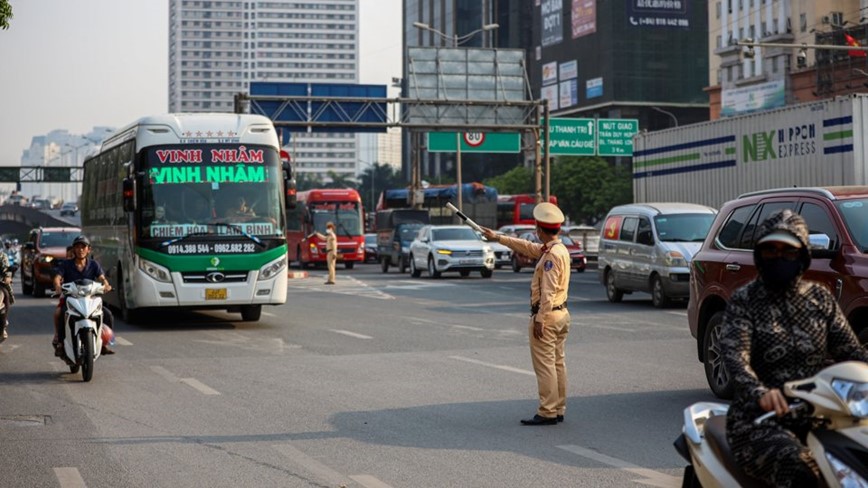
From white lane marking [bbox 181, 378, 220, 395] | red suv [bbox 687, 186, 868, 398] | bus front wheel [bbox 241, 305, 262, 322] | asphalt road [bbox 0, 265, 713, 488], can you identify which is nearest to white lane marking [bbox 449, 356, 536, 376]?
asphalt road [bbox 0, 265, 713, 488]

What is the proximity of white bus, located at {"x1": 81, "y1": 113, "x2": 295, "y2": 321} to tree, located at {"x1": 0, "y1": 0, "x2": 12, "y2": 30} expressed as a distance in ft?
9.16

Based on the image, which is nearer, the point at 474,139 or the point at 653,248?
the point at 653,248

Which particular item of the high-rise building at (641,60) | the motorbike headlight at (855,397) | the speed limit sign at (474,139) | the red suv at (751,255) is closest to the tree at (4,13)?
the red suv at (751,255)

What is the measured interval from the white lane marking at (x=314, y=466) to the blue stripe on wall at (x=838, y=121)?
19.9m

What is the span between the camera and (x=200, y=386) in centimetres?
1293

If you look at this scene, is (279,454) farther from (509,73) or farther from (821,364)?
(509,73)

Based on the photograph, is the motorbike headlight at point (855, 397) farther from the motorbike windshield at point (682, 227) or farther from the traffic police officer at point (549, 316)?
the motorbike windshield at point (682, 227)

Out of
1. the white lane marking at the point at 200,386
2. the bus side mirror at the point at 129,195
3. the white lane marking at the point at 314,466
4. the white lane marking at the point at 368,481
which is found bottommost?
the white lane marking at the point at 200,386

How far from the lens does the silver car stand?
40.5m

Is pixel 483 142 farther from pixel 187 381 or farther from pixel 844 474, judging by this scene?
pixel 844 474

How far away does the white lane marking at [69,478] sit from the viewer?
7821mm

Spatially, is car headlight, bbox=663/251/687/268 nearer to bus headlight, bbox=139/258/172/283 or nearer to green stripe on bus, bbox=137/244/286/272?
green stripe on bus, bbox=137/244/286/272

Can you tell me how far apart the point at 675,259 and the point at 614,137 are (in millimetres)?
32757

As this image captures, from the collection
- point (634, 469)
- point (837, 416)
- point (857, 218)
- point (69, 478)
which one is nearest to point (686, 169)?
point (857, 218)
